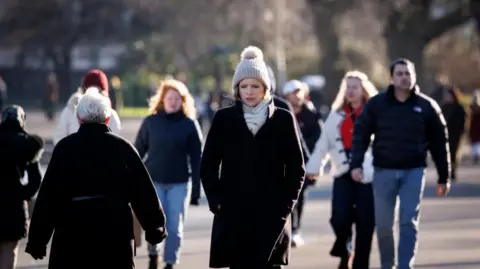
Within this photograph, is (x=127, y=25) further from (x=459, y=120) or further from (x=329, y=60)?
(x=459, y=120)

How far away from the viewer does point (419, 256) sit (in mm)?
13688

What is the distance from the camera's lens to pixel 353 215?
40.1 feet

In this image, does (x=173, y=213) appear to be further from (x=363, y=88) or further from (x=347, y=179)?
(x=363, y=88)

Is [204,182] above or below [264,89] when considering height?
below

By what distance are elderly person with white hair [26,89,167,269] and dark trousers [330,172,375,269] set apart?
13.9ft

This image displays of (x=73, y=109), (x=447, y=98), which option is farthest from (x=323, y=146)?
→ (x=447, y=98)

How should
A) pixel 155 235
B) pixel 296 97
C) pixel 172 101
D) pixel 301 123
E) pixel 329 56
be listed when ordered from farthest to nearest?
pixel 329 56 < pixel 301 123 < pixel 296 97 < pixel 172 101 < pixel 155 235

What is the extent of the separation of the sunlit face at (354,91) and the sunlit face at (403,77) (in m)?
0.93

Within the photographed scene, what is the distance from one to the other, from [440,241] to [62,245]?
788 cm

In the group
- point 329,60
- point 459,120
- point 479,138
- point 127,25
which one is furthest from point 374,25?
point 459,120

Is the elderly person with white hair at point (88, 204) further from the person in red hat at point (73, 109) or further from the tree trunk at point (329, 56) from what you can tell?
the tree trunk at point (329, 56)

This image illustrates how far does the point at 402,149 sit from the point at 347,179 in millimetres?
1229

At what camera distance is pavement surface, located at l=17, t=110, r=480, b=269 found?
13.2 m

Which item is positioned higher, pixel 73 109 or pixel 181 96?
pixel 181 96
